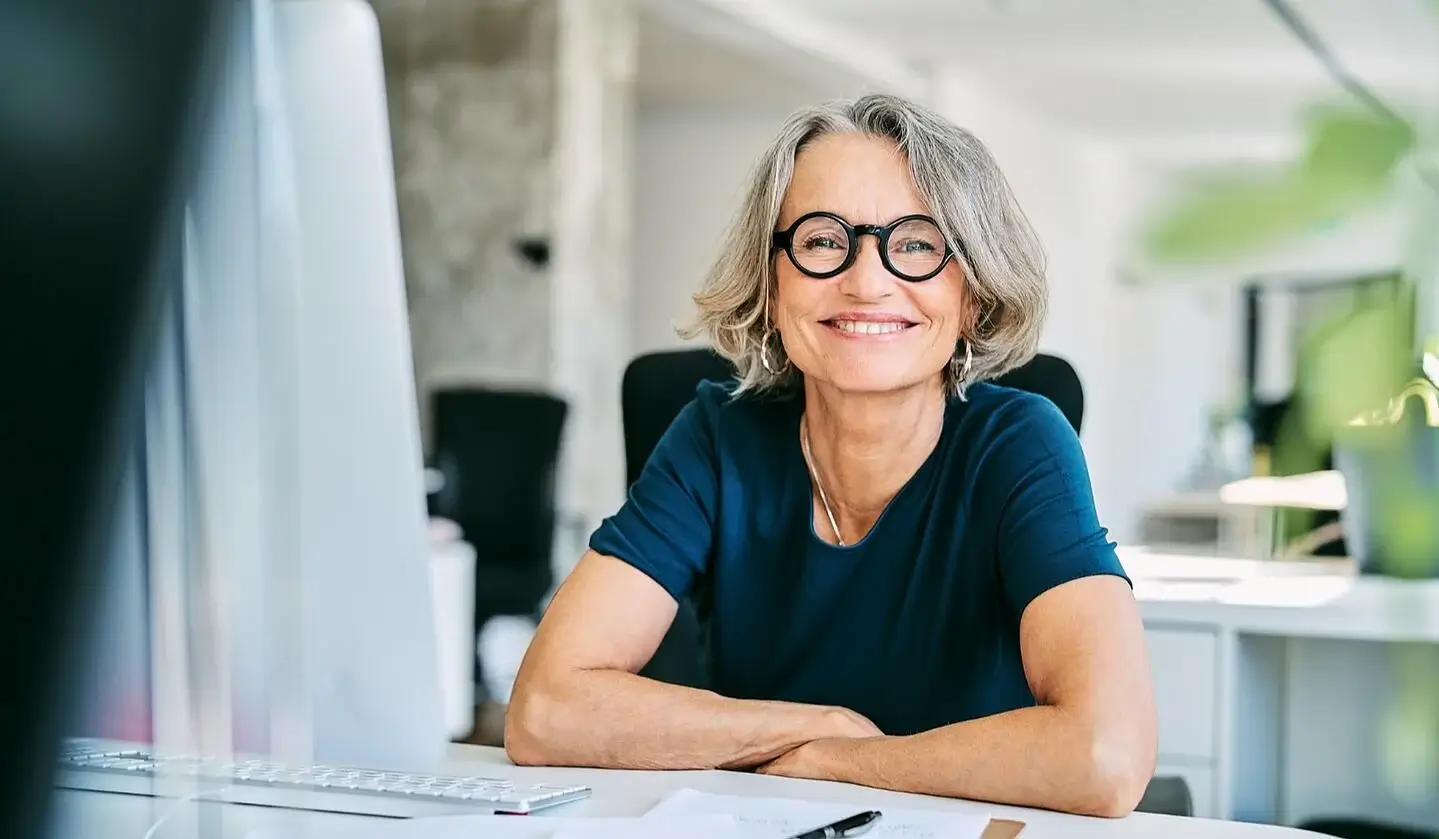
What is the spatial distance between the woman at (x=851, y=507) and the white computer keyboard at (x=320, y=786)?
0.31 m

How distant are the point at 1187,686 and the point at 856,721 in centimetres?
81

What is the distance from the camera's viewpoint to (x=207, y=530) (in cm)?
46

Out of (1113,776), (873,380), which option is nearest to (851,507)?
(873,380)

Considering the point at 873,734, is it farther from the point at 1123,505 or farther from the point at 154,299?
the point at 1123,505

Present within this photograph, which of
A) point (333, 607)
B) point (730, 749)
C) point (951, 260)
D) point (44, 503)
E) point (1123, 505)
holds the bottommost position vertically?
point (1123, 505)

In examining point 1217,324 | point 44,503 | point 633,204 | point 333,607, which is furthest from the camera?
point 1217,324

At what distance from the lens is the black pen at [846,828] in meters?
0.84

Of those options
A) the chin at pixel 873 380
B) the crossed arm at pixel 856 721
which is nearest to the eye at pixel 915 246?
the chin at pixel 873 380

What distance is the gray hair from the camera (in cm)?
139

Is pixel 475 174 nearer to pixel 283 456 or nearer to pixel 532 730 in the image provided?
pixel 532 730

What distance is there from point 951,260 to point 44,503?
1258 mm

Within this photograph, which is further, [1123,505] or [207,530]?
[1123,505]

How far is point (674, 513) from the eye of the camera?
1.48m

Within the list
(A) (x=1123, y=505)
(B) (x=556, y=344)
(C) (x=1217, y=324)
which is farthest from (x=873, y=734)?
(C) (x=1217, y=324)
